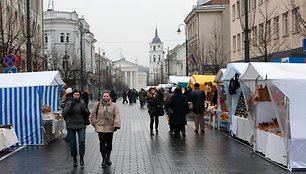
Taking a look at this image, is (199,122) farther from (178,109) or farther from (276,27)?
(276,27)

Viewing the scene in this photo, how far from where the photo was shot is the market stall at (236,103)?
1688 cm

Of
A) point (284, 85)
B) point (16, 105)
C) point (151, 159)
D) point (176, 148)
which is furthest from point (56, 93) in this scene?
point (284, 85)

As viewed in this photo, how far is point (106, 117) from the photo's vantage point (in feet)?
39.2

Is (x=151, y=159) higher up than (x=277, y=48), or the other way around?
(x=277, y=48)

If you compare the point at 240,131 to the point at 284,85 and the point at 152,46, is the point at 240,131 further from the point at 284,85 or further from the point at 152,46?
the point at 152,46

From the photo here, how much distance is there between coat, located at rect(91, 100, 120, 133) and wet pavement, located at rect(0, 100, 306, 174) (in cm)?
93

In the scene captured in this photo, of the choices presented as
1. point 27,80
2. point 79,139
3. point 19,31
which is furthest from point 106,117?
point 19,31

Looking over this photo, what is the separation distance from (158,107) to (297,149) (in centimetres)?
895

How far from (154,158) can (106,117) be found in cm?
219

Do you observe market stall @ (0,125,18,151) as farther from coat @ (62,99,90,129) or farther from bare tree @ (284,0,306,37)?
bare tree @ (284,0,306,37)

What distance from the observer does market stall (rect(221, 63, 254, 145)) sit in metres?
16.9

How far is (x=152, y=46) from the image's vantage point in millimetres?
194250

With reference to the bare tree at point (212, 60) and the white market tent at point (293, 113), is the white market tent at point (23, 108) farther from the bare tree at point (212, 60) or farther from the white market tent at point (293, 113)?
the bare tree at point (212, 60)

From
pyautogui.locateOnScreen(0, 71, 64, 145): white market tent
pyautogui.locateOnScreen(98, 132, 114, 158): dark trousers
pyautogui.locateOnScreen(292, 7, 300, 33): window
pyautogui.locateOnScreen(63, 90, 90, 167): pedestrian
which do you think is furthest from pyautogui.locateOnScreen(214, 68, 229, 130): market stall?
pyautogui.locateOnScreen(63, 90, 90, 167): pedestrian
